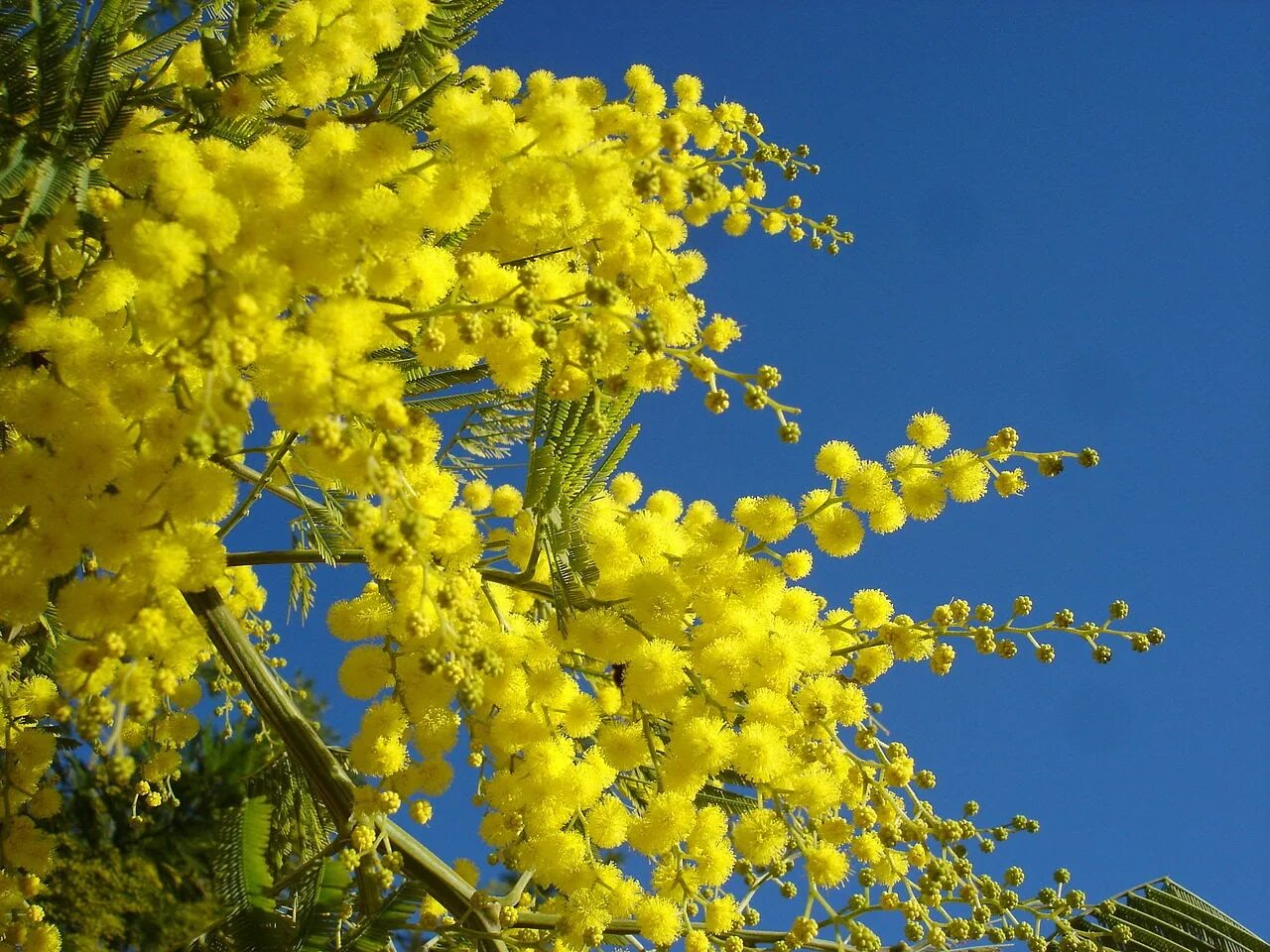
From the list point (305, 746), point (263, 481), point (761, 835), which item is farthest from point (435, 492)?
point (761, 835)

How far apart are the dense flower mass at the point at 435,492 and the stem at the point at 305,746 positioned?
0.01m

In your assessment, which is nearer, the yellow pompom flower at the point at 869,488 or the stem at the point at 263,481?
the stem at the point at 263,481

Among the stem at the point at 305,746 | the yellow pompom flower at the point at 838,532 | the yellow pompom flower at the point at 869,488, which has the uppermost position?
the yellow pompom flower at the point at 869,488

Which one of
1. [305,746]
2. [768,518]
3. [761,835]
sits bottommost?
[305,746]

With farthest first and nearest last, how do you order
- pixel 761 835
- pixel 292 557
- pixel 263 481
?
pixel 292 557 → pixel 761 835 → pixel 263 481

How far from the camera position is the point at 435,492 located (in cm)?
208

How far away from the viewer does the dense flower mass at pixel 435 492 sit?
1667 mm

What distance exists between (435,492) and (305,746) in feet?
2.46

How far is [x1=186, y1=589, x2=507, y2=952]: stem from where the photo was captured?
2.23 m

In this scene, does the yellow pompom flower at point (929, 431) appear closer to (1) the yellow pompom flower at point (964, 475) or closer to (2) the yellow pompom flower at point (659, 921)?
(1) the yellow pompom flower at point (964, 475)

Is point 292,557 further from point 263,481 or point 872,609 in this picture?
point 872,609

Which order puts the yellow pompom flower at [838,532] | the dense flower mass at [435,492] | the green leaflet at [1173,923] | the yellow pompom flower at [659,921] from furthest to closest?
the green leaflet at [1173,923], the yellow pompom flower at [838,532], the yellow pompom flower at [659,921], the dense flower mass at [435,492]

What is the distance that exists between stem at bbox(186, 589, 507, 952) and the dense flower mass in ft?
0.04

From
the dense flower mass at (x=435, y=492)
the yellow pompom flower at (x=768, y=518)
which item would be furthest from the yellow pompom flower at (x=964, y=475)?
the yellow pompom flower at (x=768, y=518)
